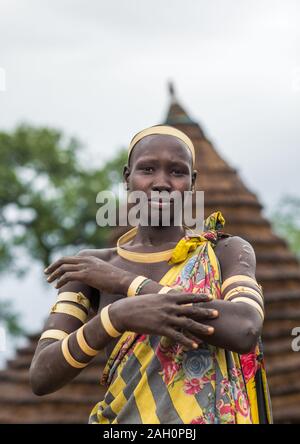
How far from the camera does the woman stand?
2660 millimetres

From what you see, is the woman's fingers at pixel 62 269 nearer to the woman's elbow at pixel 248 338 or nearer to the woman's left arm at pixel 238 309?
the woman's left arm at pixel 238 309

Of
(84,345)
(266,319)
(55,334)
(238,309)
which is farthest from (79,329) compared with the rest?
(266,319)

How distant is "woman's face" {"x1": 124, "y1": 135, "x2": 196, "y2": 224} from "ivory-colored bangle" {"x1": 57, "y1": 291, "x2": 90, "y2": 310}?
1.38ft

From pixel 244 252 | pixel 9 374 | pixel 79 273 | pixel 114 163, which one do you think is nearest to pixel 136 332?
pixel 79 273

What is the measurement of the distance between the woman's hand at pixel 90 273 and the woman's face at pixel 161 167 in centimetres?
29

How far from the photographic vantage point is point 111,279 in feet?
9.39

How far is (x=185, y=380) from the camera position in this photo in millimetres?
2719

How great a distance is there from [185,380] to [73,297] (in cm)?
55

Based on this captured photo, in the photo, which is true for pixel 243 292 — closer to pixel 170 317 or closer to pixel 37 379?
pixel 170 317

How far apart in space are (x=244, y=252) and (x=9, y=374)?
10.4 m

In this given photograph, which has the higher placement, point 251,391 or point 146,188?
point 146,188

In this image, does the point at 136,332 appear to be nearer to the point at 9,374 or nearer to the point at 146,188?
the point at 146,188

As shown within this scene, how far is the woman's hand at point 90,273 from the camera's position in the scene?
286cm

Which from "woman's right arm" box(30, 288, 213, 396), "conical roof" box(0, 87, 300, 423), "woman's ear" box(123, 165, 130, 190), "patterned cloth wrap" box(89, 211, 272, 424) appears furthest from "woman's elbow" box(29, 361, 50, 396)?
"conical roof" box(0, 87, 300, 423)
